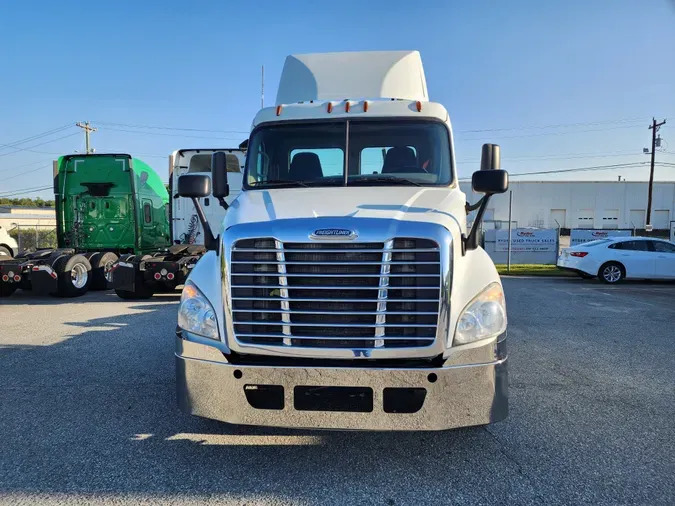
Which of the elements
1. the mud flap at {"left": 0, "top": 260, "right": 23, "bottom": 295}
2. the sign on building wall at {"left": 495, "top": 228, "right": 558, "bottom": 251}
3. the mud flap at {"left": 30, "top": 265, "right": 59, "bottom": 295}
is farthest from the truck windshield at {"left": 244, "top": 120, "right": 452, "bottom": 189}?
the sign on building wall at {"left": 495, "top": 228, "right": 558, "bottom": 251}

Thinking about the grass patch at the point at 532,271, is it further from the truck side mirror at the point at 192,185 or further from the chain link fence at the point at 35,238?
the chain link fence at the point at 35,238

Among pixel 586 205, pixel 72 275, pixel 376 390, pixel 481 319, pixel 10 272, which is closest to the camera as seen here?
pixel 376 390

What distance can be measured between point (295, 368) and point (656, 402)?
3.67m

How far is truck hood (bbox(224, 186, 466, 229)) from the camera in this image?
3244 millimetres

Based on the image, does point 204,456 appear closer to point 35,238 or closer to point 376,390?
point 376,390

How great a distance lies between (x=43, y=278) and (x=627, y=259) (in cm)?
1645

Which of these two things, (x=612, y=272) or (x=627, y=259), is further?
(x=612, y=272)

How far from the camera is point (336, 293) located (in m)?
3.05

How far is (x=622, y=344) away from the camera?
664cm

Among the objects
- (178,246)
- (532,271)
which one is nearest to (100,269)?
(178,246)

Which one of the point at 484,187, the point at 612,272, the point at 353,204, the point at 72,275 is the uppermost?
the point at 484,187

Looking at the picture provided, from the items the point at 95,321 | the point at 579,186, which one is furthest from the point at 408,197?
the point at 579,186

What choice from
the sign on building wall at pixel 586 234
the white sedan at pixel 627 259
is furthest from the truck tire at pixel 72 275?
the sign on building wall at pixel 586 234

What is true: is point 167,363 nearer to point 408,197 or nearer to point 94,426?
point 94,426
